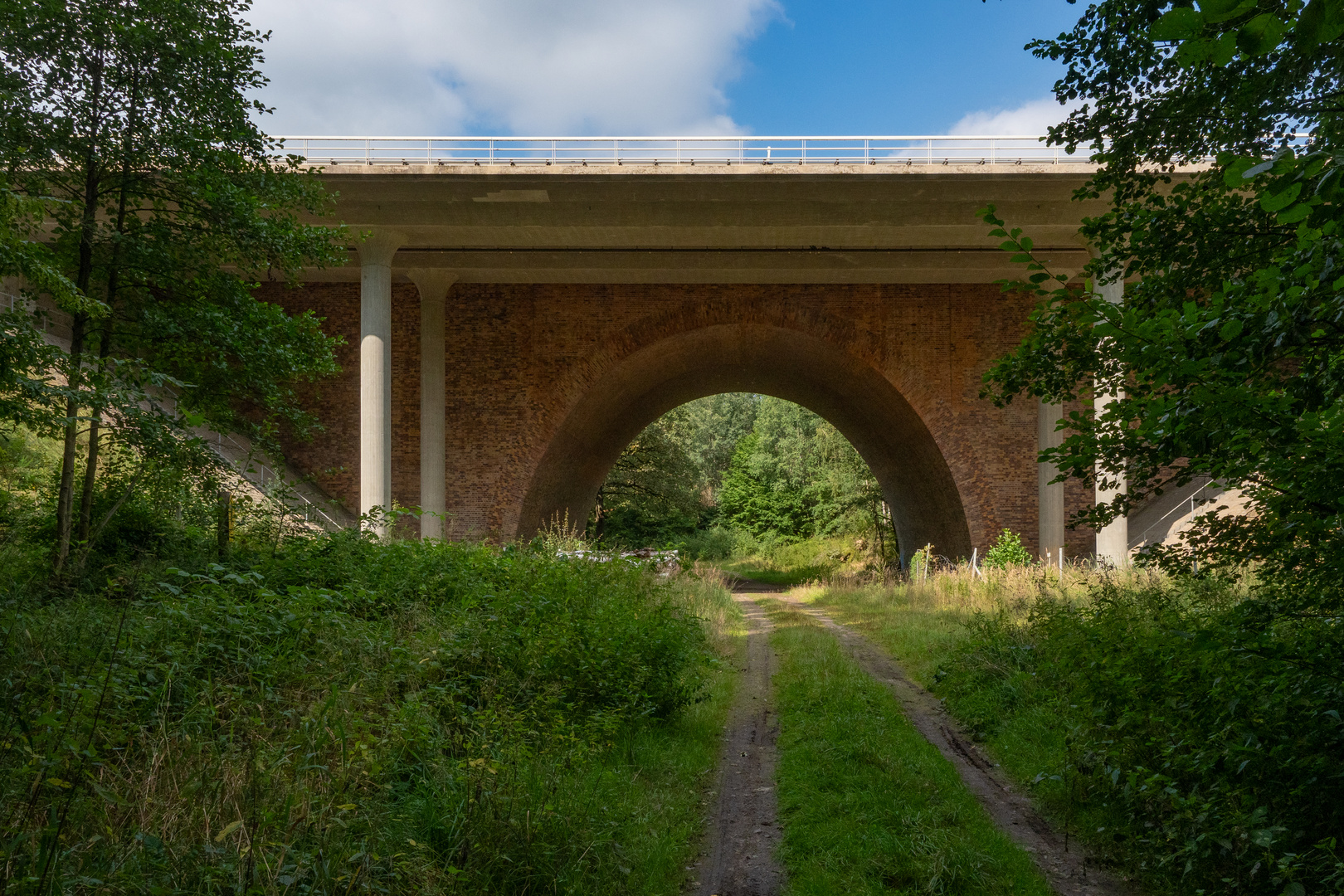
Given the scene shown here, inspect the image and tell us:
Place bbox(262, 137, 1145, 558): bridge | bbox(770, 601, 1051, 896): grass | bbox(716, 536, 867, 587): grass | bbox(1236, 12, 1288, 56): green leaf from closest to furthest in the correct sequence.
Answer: bbox(1236, 12, 1288, 56): green leaf
bbox(770, 601, 1051, 896): grass
bbox(262, 137, 1145, 558): bridge
bbox(716, 536, 867, 587): grass

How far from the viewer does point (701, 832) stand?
174 inches

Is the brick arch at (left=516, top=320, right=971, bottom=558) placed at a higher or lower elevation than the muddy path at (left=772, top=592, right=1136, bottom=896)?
higher

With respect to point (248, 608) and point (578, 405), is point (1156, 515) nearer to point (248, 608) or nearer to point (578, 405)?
point (578, 405)

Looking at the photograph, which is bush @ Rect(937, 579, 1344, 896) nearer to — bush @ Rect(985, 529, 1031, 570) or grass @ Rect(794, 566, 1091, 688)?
grass @ Rect(794, 566, 1091, 688)

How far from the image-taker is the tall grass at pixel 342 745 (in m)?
2.77

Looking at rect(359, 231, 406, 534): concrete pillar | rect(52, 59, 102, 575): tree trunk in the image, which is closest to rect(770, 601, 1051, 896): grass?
rect(52, 59, 102, 575): tree trunk

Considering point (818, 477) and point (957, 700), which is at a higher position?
point (818, 477)

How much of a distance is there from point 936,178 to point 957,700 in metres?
9.07

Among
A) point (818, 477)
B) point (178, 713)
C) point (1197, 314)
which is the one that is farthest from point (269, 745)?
point (818, 477)

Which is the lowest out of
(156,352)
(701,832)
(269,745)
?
(701,832)

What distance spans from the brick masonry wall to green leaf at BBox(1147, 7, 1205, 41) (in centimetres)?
1550

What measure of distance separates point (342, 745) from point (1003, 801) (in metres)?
3.80

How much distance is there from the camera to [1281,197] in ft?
5.43

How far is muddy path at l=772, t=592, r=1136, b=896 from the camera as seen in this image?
3.85 metres
